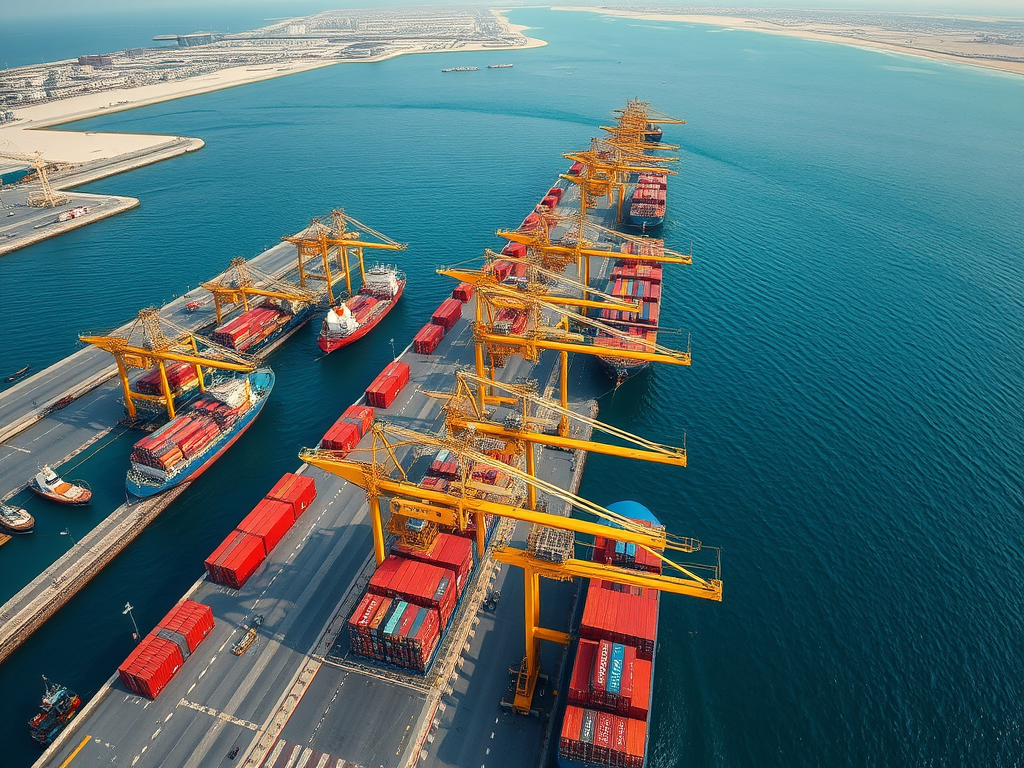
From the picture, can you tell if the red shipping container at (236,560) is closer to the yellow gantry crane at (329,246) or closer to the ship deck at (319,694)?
the ship deck at (319,694)

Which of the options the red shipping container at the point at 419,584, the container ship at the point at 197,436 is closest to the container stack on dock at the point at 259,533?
the red shipping container at the point at 419,584

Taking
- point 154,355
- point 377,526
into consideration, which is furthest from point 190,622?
Answer: point 154,355

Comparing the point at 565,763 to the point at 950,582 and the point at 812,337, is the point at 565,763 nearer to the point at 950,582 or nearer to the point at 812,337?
the point at 950,582

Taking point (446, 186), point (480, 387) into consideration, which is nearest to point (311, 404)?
point (480, 387)

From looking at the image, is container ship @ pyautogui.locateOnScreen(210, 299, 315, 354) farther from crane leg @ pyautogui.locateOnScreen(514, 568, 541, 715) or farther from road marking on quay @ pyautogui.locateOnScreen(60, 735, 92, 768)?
crane leg @ pyautogui.locateOnScreen(514, 568, 541, 715)

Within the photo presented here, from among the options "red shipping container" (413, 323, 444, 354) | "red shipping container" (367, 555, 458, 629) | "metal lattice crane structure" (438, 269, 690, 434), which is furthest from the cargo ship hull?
"red shipping container" (367, 555, 458, 629)

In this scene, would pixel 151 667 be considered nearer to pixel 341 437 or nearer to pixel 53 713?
pixel 53 713

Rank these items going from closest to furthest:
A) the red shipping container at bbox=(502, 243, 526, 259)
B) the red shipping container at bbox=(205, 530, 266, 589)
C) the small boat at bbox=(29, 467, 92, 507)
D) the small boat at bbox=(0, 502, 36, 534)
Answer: the red shipping container at bbox=(205, 530, 266, 589), the small boat at bbox=(0, 502, 36, 534), the small boat at bbox=(29, 467, 92, 507), the red shipping container at bbox=(502, 243, 526, 259)
